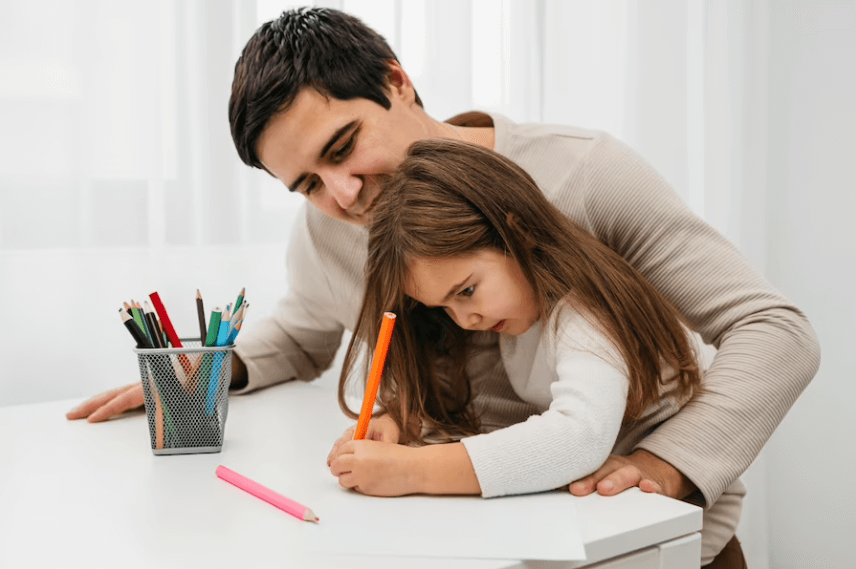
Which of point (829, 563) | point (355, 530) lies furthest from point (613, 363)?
point (829, 563)

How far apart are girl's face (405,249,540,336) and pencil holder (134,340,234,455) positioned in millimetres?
218

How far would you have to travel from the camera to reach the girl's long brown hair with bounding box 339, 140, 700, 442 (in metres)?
0.79

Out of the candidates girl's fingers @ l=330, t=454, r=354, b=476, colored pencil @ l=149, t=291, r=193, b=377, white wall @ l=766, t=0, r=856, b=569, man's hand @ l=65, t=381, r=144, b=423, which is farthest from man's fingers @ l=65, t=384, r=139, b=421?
white wall @ l=766, t=0, r=856, b=569

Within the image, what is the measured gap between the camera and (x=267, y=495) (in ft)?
2.13

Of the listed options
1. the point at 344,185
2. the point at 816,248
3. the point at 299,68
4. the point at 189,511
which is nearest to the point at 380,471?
the point at 189,511

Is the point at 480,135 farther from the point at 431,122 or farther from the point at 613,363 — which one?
the point at 613,363

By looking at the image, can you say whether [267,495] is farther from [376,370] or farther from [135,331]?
[135,331]

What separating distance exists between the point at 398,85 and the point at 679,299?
0.43m

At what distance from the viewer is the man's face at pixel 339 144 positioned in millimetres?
915

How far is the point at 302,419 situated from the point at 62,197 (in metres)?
0.53

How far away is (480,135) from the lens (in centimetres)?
105

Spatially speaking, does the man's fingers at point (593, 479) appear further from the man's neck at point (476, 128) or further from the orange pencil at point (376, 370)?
the man's neck at point (476, 128)

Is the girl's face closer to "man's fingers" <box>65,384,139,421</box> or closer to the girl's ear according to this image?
the girl's ear

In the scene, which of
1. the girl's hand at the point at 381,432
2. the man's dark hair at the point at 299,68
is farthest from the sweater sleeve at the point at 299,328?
the girl's hand at the point at 381,432
